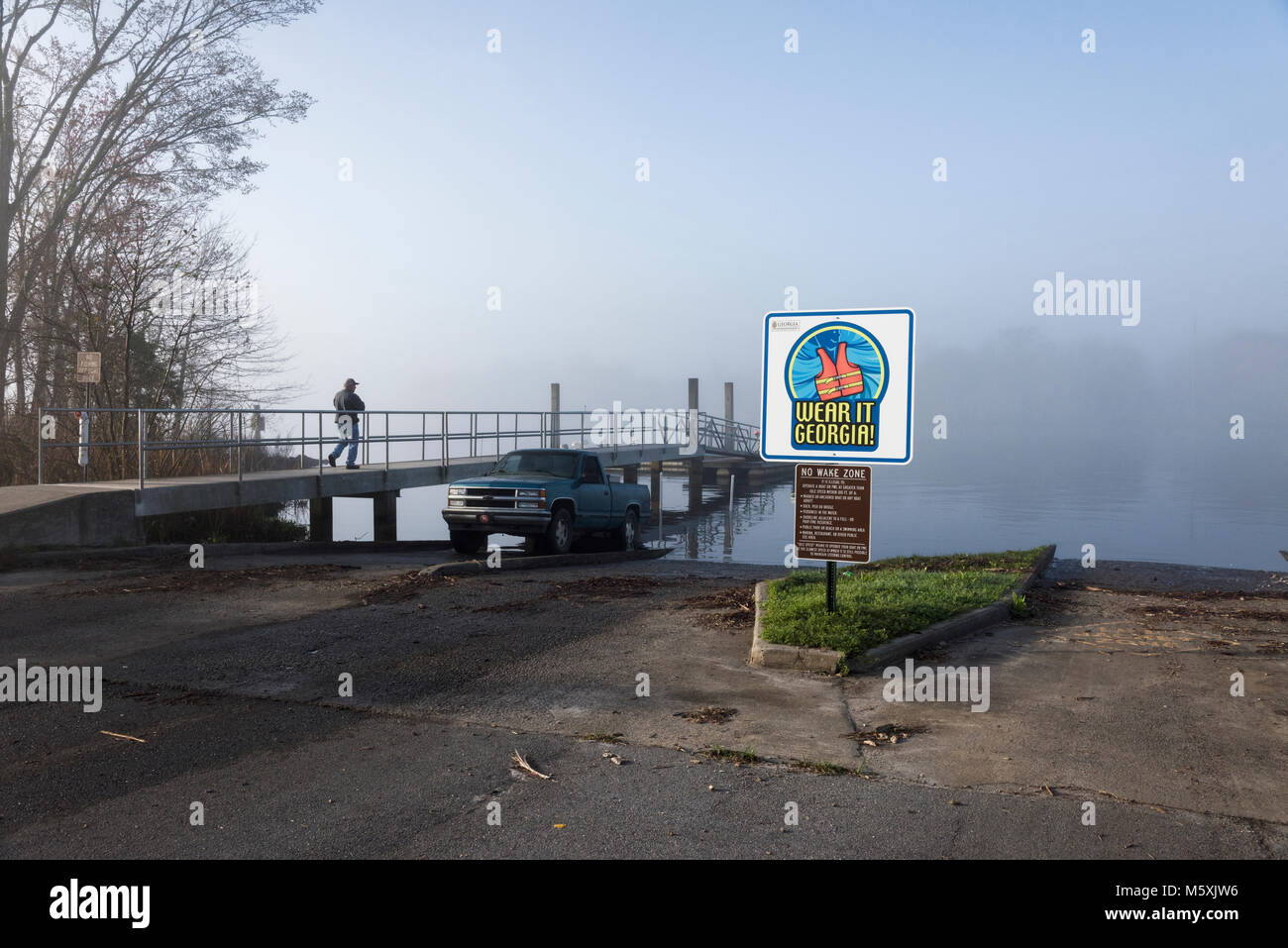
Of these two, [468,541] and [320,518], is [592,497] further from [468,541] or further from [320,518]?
[320,518]

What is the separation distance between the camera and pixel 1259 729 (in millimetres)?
6434

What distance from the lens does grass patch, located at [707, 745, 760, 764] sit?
582 cm

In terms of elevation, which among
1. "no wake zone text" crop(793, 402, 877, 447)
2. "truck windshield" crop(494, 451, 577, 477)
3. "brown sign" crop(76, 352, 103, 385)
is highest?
"brown sign" crop(76, 352, 103, 385)

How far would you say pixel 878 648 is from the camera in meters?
8.34

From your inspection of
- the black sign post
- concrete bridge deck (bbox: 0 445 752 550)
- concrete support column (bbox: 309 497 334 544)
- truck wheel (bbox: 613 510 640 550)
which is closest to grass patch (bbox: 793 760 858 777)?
the black sign post

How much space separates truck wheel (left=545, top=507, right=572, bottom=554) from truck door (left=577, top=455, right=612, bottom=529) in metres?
0.40

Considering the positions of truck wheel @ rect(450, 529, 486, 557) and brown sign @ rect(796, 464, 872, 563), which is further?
truck wheel @ rect(450, 529, 486, 557)

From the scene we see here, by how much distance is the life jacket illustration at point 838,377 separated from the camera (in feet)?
29.9

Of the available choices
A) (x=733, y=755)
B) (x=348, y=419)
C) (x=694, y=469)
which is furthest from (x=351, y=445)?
(x=694, y=469)

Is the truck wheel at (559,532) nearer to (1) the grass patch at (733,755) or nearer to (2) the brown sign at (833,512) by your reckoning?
(2) the brown sign at (833,512)

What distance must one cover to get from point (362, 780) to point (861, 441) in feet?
17.5

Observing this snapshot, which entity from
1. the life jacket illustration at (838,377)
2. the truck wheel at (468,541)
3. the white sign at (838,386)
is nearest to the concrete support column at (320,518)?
the truck wheel at (468,541)

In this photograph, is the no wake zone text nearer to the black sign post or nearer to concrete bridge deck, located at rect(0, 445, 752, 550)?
the black sign post
